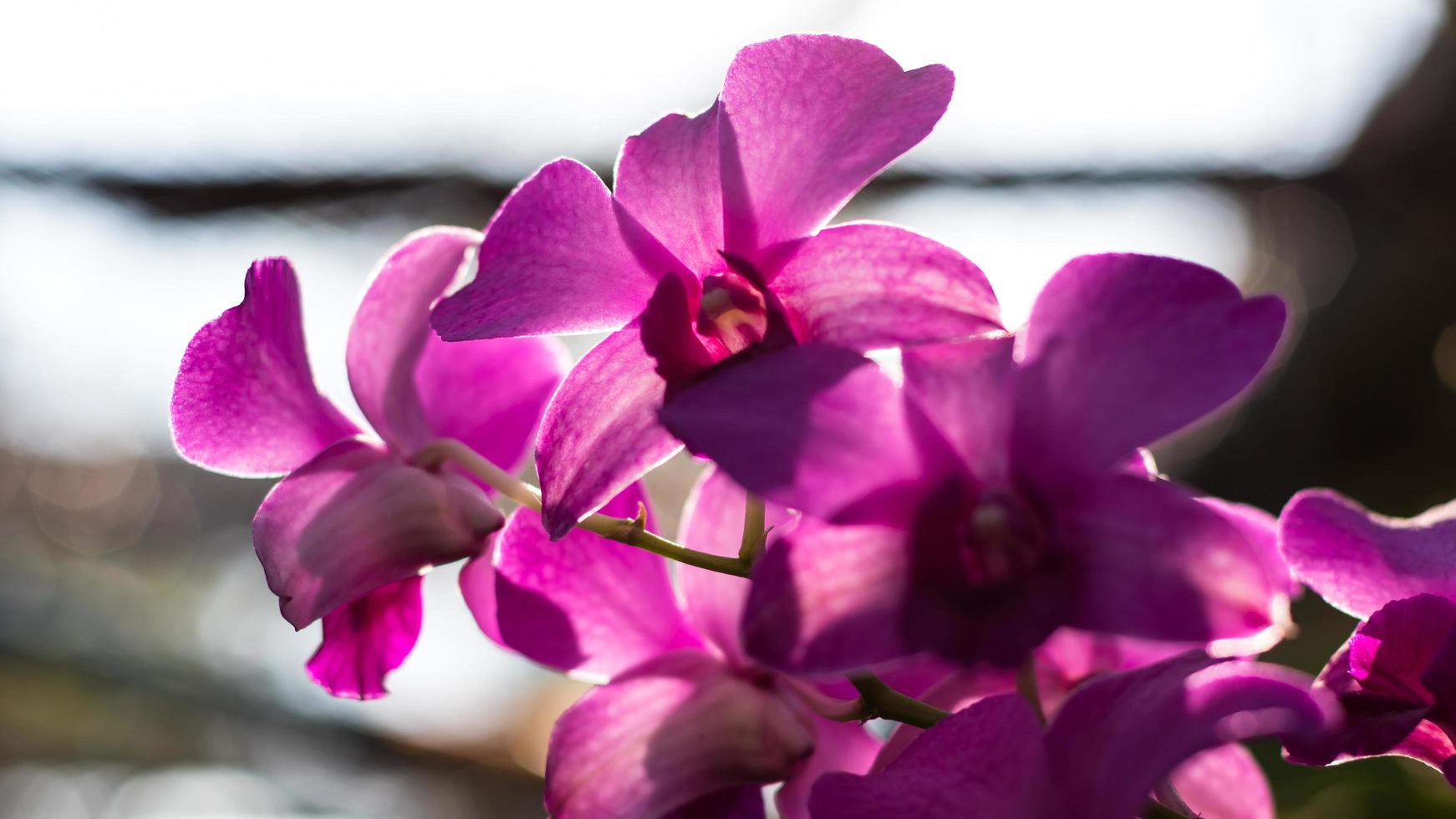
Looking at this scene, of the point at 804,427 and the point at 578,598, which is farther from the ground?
the point at 804,427

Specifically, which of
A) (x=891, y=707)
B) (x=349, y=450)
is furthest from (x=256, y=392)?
(x=891, y=707)

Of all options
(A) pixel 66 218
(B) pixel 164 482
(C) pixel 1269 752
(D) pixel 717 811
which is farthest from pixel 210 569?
(D) pixel 717 811

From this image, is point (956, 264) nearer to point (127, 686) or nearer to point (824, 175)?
point (824, 175)

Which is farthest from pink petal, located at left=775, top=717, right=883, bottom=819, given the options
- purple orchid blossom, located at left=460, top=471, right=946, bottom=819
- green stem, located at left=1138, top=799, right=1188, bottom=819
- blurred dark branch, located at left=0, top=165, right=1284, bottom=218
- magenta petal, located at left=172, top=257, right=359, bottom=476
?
blurred dark branch, located at left=0, top=165, right=1284, bottom=218

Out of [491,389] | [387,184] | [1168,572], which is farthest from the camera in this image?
→ [387,184]

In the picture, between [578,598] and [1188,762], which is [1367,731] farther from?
[578,598]

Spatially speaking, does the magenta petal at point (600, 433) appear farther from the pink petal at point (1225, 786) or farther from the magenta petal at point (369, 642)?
the pink petal at point (1225, 786)
